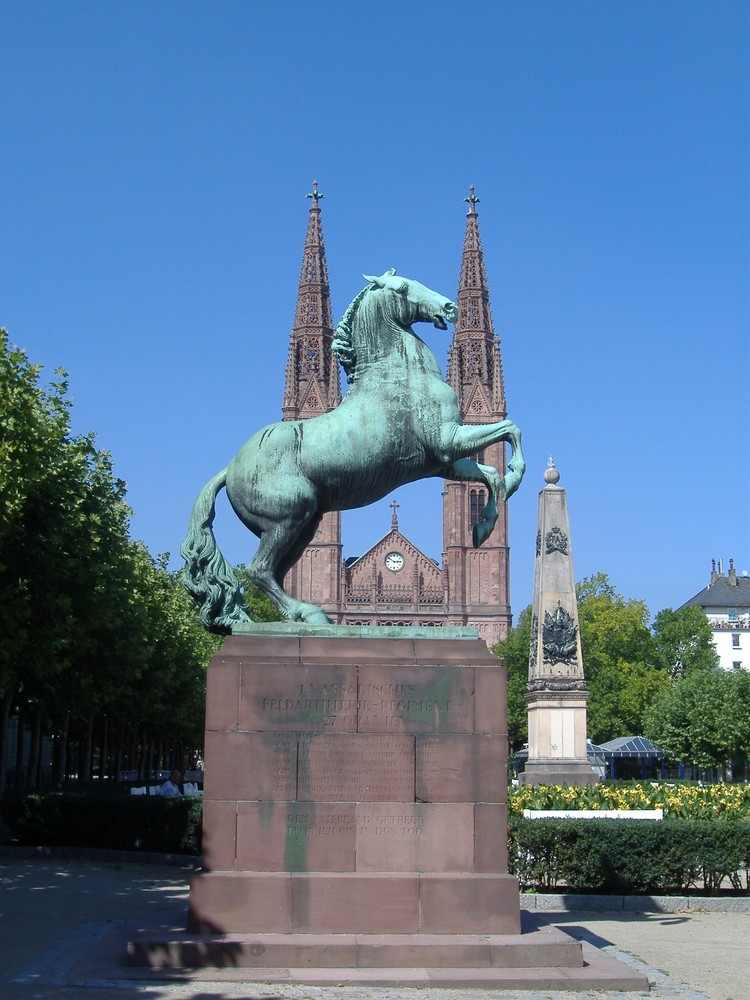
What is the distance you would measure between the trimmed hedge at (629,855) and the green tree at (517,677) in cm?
6327

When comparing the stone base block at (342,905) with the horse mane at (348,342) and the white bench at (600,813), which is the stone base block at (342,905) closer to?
the horse mane at (348,342)

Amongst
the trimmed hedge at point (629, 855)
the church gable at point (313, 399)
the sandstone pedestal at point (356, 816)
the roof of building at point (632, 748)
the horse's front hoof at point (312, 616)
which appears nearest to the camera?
the sandstone pedestal at point (356, 816)

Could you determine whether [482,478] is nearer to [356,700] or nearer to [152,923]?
[356,700]

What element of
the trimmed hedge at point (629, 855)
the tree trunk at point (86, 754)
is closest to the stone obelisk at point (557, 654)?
the tree trunk at point (86, 754)

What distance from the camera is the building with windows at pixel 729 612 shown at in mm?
114562

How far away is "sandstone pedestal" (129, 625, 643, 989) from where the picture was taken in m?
9.47

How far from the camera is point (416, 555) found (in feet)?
363

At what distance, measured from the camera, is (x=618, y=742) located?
62656 mm

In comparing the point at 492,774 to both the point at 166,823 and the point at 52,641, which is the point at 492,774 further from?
the point at 52,641

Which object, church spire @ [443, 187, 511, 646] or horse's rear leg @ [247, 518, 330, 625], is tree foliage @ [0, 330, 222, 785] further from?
church spire @ [443, 187, 511, 646]

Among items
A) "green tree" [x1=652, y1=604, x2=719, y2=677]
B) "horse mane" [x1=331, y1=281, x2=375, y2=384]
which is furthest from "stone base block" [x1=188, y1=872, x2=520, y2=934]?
"green tree" [x1=652, y1=604, x2=719, y2=677]

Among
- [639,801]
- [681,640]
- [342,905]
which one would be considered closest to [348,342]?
[342,905]

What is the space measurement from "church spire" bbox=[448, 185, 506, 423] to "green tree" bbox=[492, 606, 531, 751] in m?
26.4

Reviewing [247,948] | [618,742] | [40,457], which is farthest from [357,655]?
[618,742]
